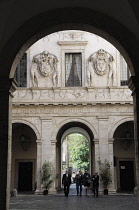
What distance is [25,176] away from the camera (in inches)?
987

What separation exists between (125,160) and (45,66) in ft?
28.2

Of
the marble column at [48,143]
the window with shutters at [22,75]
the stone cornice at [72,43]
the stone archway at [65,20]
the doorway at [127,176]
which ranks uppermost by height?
the stone cornice at [72,43]

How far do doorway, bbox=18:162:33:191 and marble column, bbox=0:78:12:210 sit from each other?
15.0 meters

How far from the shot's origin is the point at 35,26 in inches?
423

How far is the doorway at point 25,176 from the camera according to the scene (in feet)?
81.9

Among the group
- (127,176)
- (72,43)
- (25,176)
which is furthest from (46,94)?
(127,176)

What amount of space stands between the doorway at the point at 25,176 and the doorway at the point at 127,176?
639 cm

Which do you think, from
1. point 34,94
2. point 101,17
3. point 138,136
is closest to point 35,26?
point 101,17

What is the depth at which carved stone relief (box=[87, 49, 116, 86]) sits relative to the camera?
Answer: 918 inches

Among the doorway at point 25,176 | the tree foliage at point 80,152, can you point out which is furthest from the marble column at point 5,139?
the tree foliage at point 80,152

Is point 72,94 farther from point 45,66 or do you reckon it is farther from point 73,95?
point 45,66

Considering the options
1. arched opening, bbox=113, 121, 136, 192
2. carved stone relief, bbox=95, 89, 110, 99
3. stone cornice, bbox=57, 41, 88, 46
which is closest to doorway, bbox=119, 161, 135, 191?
arched opening, bbox=113, 121, 136, 192

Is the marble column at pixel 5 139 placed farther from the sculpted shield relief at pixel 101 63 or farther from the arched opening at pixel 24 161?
the arched opening at pixel 24 161

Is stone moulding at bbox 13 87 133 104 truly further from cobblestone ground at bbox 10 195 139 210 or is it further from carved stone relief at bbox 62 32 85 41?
cobblestone ground at bbox 10 195 139 210
